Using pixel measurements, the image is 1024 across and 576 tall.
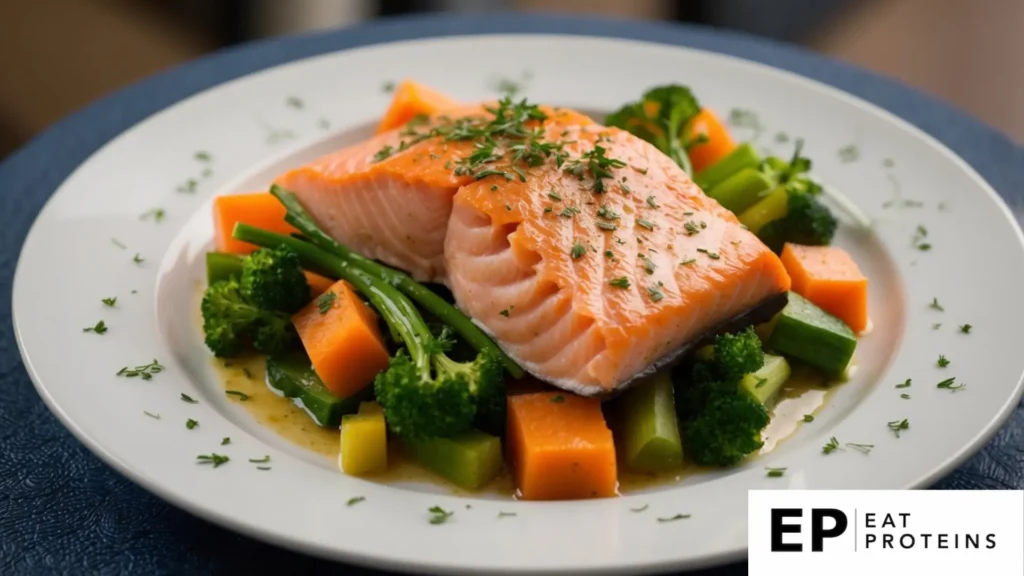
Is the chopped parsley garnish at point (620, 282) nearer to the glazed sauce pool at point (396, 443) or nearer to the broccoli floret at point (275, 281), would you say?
the glazed sauce pool at point (396, 443)

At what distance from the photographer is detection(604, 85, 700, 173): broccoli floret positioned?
5117 millimetres

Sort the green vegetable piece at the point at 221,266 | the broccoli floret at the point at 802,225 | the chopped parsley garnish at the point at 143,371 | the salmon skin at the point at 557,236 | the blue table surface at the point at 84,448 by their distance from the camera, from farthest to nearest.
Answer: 1. the broccoli floret at the point at 802,225
2. the green vegetable piece at the point at 221,266
3. the chopped parsley garnish at the point at 143,371
4. the salmon skin at the point at 557,236
5. the blue table surface at the point at 84,448

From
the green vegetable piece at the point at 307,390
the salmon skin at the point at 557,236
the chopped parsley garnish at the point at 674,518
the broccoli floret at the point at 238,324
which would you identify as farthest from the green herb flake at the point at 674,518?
the broccoli floret at the point at 238,324

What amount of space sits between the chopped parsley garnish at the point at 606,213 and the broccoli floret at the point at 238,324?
4.23ft

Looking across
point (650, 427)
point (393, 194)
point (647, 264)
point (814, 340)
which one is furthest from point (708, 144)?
point (650, 427)

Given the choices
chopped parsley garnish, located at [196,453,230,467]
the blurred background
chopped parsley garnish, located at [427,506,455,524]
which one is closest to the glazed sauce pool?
chopped parsley garnish, located at [427,506,455,524]

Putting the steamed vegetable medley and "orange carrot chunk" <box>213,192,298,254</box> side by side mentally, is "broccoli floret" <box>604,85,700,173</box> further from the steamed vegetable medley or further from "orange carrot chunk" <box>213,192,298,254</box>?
"orange carrot chunk" <box>213,192,298,254</box>

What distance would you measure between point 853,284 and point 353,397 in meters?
2.02

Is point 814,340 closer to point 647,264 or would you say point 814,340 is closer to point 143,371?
point 647,264

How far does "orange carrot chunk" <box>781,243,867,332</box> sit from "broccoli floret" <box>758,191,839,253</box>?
0.26m

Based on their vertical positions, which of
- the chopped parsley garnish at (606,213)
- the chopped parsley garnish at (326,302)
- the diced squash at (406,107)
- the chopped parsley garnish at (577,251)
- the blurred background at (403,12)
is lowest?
the blurred background at (403,12)

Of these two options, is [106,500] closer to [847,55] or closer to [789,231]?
[789,231]

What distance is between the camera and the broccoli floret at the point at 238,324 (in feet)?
14.0

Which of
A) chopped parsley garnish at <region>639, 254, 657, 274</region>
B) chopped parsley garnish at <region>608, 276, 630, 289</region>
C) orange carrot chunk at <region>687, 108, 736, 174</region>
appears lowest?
orange carrot chunk at <region>687, 108, 736, 174</region>
